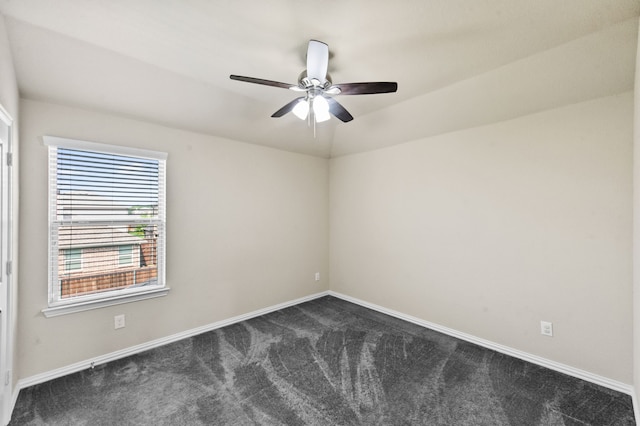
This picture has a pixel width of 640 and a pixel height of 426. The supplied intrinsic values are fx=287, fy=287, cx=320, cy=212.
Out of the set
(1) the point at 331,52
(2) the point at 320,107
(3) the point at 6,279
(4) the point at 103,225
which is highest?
(1) the point at 331,52

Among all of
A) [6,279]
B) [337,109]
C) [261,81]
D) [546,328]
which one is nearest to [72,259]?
[6,279]

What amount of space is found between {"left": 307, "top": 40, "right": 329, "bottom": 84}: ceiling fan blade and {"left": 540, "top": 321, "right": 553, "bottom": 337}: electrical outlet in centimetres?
284

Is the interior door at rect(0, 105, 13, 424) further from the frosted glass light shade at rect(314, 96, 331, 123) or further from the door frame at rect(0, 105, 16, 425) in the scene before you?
the frosted glass light shade at rect(314, 96, 331, 123)

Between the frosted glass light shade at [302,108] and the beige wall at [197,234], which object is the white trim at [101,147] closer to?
the beige wall at [197,234]

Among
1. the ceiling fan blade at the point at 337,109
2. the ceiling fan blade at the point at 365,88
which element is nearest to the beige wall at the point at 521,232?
the ceiling fan blade at the point at 337,109

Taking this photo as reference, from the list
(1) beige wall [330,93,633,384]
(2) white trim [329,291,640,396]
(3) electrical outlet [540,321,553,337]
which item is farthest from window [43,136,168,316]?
(3) electrical outlet [540,321,553,337]

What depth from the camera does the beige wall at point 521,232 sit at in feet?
7.53

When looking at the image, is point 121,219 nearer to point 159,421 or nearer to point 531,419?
point 159,421

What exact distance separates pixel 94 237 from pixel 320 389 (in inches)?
94.9

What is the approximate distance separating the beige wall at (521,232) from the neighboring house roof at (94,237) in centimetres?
295

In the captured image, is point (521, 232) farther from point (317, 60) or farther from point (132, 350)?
point (132, 350)

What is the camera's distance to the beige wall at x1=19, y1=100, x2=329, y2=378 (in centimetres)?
235

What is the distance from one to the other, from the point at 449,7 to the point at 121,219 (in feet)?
10.3

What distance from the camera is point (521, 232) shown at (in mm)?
2744
